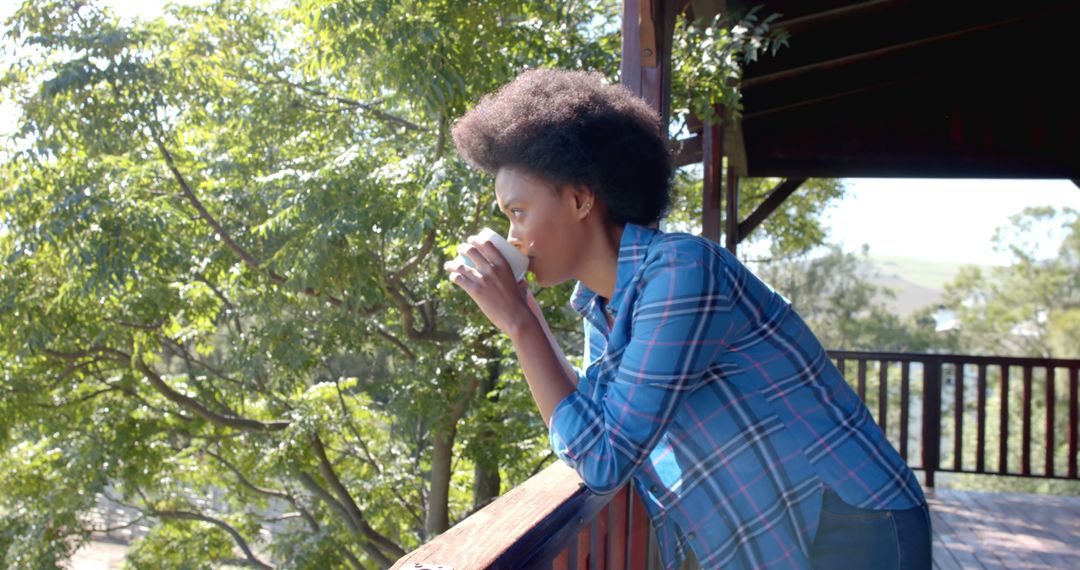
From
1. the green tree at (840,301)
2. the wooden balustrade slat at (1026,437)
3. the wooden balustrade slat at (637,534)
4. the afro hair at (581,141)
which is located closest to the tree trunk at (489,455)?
the wooden balustrade slat at (1026,437)

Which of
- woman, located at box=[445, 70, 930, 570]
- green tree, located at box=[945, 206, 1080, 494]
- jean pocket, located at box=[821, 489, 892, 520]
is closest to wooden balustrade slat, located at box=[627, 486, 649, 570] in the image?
woman, located at box=[445, 70, 930, 570]

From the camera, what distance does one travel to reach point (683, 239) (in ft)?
3.63

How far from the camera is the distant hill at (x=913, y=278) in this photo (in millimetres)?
38281

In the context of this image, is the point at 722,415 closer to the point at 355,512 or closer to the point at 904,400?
the point at 904,400

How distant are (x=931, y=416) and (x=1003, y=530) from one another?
129 cm

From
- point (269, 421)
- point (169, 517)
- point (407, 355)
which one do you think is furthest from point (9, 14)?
point (169, 517)

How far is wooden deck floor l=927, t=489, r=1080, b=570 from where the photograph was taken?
12.9 feet

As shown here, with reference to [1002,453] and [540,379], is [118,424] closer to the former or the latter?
[1002,453]

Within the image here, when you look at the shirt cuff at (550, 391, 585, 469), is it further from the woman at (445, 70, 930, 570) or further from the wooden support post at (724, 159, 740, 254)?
the wooden support post at (724, 159, 740, 254)

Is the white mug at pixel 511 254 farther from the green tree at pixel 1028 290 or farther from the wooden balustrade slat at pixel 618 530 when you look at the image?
the green tree at pixel 1028 290

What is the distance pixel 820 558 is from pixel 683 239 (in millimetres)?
409

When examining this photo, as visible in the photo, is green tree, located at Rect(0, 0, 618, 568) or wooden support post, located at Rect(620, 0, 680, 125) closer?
wooden support post, located at Rect(620, 0, 680, 125)

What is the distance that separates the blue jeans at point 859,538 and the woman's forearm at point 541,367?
33cm

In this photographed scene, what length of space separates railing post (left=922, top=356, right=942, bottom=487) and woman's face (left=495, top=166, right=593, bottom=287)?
194 inches
